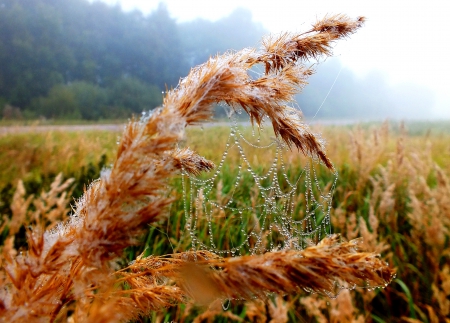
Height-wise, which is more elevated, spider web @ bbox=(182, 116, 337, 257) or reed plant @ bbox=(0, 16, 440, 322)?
reed plant @ bbox=(0, 16, 440, 322)

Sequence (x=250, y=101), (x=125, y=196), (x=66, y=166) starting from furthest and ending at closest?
(x=66, y=166) → (x=250, y=101) → (x=125, y=196)

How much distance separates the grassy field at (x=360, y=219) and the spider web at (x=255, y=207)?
0.21 ft

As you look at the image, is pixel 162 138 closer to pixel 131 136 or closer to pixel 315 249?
pixel 131 136

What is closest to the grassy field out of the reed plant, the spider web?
the spider web

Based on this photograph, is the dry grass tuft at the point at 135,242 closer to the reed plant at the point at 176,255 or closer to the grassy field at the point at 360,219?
the reed plant at the point at 176,255

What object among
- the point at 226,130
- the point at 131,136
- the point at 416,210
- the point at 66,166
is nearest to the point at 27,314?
the point at 131,136

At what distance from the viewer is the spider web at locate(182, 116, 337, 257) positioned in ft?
2.70

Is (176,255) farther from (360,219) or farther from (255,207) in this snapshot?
(360,219)

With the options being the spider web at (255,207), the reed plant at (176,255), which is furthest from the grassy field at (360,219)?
the reed plant at (176,255)

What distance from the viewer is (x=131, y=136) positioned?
329mm

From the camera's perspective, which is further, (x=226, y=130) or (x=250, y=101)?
(x=226, y=130)

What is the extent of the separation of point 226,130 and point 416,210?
150cm

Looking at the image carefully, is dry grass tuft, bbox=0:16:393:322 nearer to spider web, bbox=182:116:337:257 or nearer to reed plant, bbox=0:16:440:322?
reed plant, bbox=0:16:440:322

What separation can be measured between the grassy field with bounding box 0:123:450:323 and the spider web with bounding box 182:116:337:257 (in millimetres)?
65
